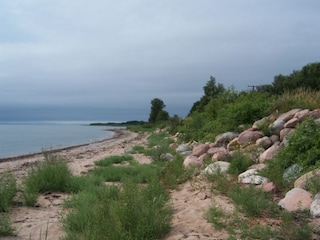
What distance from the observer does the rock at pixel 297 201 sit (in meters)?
5.73

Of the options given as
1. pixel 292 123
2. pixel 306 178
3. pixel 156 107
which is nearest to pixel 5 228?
pixel 306 178

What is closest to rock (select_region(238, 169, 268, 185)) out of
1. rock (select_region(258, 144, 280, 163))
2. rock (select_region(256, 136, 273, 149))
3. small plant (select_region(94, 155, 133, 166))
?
rock (select_region(258, 144, 280, 163))

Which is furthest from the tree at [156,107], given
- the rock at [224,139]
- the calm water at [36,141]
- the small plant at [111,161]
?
the rock at [224,139]

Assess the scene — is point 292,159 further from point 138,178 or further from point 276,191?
point 138,178

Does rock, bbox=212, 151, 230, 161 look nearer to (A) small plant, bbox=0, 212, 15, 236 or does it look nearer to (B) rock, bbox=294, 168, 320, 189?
(B) rock, bbox=294, 168, 320, 189

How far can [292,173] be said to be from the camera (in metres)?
7.52

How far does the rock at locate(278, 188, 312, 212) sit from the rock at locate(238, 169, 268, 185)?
1501 millimetres

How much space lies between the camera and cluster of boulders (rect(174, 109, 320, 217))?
5.95m

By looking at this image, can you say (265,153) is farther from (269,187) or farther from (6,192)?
(6,192)

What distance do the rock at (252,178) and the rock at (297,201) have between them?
59.1 inches

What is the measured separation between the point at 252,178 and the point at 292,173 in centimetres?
85

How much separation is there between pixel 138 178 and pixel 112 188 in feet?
9.39

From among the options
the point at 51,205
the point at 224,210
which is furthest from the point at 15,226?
the point at 224,210

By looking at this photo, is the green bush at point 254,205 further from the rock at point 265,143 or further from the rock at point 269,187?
the rock at point 265,143
